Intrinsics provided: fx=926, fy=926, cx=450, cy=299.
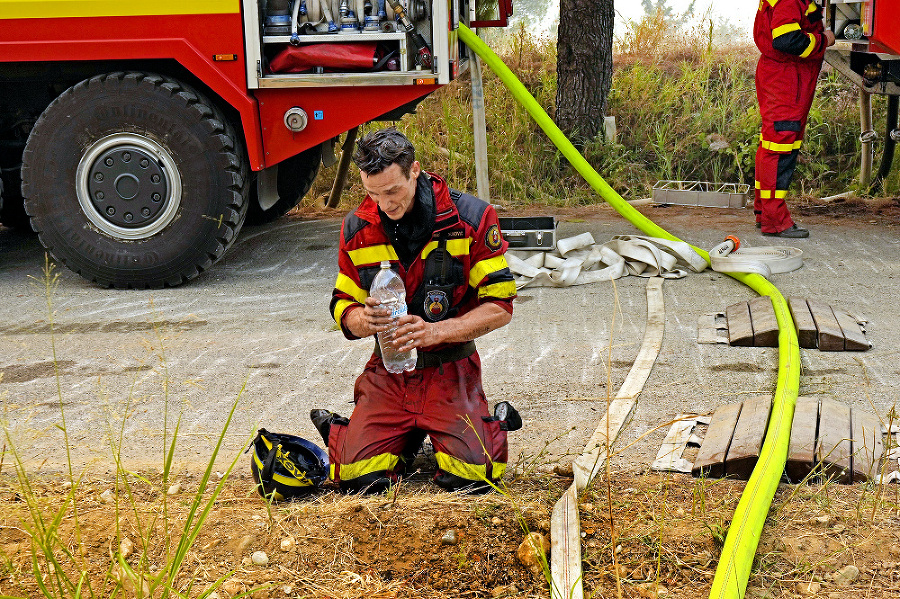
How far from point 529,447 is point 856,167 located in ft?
22.9

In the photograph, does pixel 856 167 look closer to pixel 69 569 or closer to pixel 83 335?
pixel 83 335

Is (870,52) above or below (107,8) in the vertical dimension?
below

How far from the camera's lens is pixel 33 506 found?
246 centimetres

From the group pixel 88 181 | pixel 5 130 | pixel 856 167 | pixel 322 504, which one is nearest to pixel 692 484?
pixel 322 504

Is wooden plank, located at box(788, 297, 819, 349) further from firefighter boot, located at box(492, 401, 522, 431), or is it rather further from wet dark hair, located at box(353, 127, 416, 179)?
wet dark hair, located at box(353, 127, 416, 179)

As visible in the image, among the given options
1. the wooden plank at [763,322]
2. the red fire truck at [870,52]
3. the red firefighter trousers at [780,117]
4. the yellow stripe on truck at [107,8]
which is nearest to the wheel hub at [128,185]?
the yellow stripe on truck at [107,8]

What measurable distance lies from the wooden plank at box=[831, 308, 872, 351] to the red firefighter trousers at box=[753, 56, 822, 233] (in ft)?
6.89

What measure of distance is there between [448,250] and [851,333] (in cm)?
241

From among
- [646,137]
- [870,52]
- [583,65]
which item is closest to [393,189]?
[870,52]

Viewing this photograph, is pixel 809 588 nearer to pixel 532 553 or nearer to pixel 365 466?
pixel 532 553

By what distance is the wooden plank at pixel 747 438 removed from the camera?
119 inches

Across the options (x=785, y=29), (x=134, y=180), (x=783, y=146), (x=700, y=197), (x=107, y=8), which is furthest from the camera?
(x=700, y=197)

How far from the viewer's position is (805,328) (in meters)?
4.44

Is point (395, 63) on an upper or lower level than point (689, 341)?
upper
